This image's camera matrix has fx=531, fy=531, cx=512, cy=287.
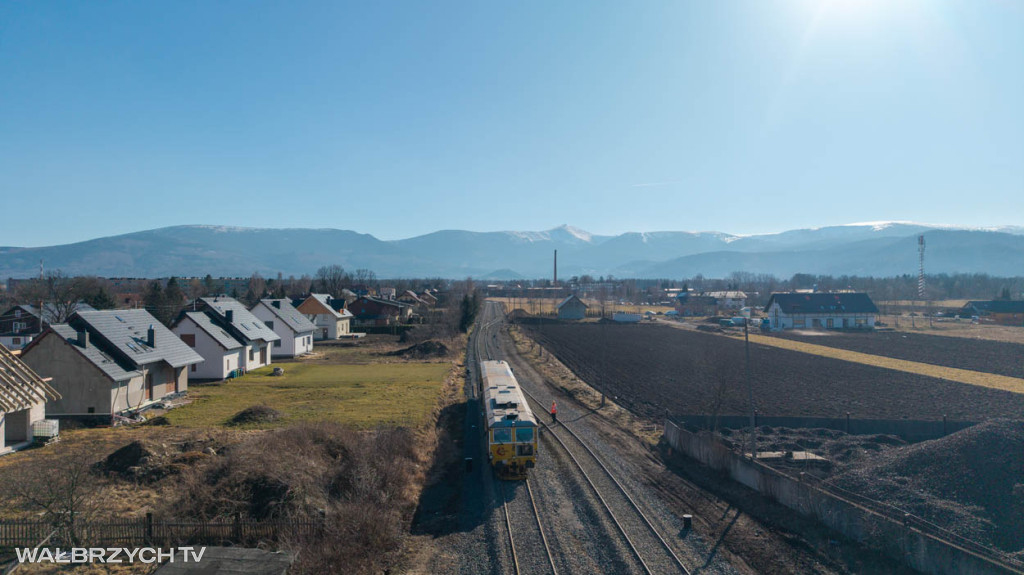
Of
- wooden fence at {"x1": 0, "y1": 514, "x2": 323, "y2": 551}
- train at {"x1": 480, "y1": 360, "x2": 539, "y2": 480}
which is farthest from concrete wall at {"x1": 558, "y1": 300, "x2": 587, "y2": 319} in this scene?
wooden fence at {"x1": 0, "y1": 514, "x2": 323, "y2": 551}

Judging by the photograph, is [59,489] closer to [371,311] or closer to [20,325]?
[20,325]

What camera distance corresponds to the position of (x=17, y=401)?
2400 cm

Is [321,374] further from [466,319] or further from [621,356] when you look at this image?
[466,319]

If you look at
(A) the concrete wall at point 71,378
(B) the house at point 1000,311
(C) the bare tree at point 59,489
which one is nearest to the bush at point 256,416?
(C) the bare tree at point 59,489

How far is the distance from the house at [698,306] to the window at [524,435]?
116782mm

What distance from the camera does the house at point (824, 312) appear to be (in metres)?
94.6

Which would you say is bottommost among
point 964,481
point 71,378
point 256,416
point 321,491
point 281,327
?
point 256,416

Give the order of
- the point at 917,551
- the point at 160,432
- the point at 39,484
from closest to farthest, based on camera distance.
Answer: the point at 917,551 < the point at 39,484 < the point at 160,432

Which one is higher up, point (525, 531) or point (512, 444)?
point (512, 444)

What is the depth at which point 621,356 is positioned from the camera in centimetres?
6025

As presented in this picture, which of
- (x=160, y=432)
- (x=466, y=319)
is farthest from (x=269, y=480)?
(x=466, y=319)

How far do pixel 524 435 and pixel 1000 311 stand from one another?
132 meters

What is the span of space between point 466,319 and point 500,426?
67.5 meters

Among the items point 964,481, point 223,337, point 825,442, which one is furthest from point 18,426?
point 964,481
